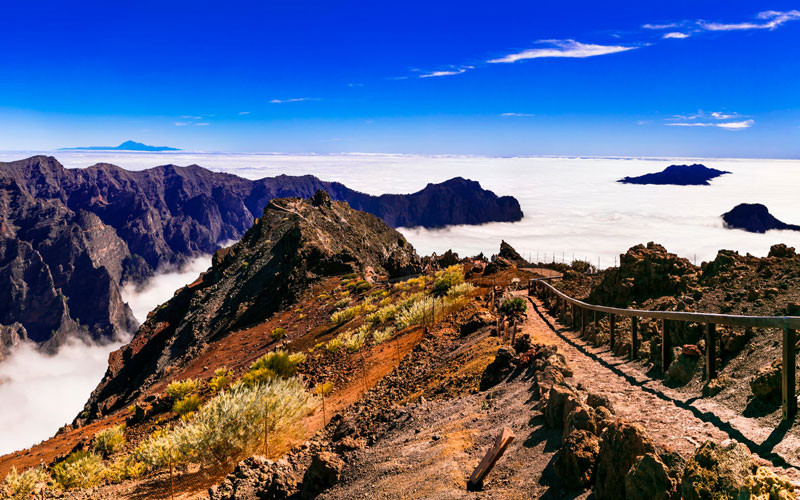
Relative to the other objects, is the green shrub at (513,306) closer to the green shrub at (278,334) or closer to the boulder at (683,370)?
the boulder at (683,370)

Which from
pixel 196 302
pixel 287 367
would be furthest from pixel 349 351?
pixel 196 302

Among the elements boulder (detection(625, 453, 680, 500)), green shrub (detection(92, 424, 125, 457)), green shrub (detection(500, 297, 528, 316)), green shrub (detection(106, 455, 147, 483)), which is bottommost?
green shrub (detection(92, 424, 125, 457))

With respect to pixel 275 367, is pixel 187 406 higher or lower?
lower

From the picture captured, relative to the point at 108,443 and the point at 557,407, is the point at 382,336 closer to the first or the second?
the point at 108,443

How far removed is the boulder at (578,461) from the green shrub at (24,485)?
971 centimetres

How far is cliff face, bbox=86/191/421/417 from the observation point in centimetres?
3069

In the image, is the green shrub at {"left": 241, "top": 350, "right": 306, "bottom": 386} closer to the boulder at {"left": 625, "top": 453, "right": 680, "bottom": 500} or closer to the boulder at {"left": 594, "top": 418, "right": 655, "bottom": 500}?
the boulder at {"left": 594, "top": 418, "right": 655, "bottom": 500}

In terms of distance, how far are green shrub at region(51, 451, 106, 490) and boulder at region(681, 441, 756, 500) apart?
408 inches

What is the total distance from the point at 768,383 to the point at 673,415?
2.87 ft

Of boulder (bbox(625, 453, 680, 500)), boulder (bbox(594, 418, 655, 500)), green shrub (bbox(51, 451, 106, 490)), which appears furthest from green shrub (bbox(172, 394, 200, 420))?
boulder (bbox(625, 453, 680, 500))

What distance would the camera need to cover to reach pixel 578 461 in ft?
11.8

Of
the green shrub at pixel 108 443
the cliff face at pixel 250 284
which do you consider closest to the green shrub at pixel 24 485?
the green shrub at pixel 108 443

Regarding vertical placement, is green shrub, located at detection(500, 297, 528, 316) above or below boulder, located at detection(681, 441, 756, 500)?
below

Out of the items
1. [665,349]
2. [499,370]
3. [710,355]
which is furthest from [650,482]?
[499,370]
